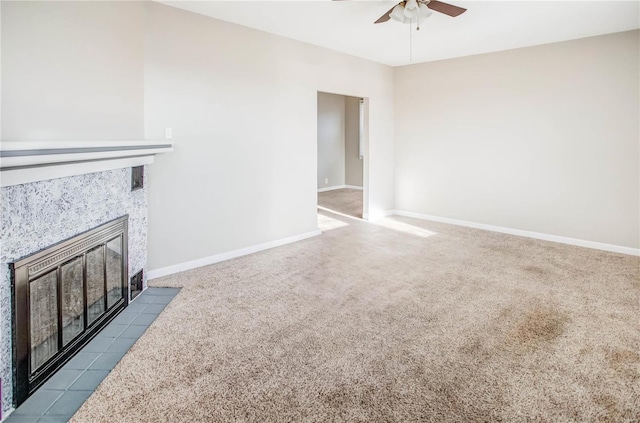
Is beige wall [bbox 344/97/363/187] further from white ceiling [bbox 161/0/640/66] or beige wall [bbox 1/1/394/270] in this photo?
white ceiling [bbox 161/0/640/66]

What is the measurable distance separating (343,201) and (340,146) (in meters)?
2.25

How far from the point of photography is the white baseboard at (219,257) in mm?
3602

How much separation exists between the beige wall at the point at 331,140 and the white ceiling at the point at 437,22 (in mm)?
4105

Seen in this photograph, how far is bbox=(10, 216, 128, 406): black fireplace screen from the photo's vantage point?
72.9 inches

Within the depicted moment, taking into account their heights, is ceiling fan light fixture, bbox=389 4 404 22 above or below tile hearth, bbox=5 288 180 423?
above

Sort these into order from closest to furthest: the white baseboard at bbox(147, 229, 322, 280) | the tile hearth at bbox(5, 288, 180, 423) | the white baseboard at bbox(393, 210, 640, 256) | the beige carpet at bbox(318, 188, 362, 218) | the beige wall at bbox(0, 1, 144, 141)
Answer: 1. the tile hearth at bbox(5, 288, 180, 423)
2. the beige wall at bbox(0, 1, 144, 141)
3. the white baseboard at bbox(147, 229, 322, 280)
4. the white baseboard at bbox(393, 210, 640, 256)
5. the beige carpet at bbox(318, 188, 362, 218)

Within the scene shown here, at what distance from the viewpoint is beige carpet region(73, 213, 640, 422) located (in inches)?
72.6

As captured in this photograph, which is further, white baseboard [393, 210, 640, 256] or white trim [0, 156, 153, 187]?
white baseboard [393, 210, 640, 256]

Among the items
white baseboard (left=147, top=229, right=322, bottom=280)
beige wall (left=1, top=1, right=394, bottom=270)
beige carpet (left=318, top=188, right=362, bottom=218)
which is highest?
beige wall (left=1, top=1, right=394, bottom=270)

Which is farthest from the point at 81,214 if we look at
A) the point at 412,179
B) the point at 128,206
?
the point at 412,179

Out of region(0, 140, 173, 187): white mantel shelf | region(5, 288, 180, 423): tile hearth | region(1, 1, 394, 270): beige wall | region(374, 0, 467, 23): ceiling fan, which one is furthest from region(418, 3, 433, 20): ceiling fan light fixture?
region(5, 288, 180, 423): tile hearth

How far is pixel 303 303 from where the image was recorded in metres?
3.02

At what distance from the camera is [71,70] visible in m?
2.49

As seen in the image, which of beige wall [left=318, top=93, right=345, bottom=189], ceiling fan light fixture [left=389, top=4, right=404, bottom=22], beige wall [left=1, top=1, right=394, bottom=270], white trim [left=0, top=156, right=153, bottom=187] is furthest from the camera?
beige wall [left=318, top=93, right=345, bottom=189]
